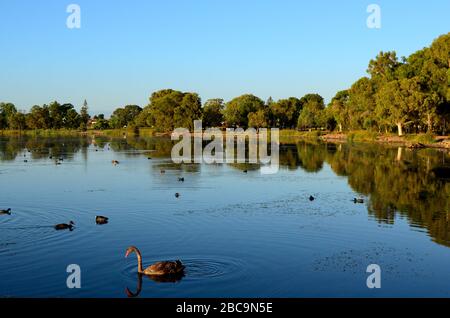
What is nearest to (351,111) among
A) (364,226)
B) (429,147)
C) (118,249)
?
(429,147)

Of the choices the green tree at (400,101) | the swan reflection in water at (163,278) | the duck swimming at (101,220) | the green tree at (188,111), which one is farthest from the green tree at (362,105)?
the swan reflection in water at (163,278)

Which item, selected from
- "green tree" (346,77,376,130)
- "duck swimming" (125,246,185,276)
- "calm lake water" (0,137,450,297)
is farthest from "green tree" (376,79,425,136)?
"duck swimming" (125,246,185,276)

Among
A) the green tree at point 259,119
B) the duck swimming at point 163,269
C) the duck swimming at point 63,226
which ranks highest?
the green tree at point 259,119

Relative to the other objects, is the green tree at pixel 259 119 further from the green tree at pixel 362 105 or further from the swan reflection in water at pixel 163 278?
the swan reflection in water at pixel 163 278

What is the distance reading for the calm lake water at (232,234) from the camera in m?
18.2

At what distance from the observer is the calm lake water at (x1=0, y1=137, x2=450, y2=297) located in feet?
59.8

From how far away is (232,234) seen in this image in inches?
1009

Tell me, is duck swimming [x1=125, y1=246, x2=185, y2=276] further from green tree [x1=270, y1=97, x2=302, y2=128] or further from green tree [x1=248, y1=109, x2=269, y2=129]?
green tree [x1=270, y1=97, x2=302, y2=128]

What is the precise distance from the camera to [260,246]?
23.4m

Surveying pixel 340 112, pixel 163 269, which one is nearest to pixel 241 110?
pixel 340 112

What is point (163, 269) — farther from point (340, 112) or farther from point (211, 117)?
point (211, 117)

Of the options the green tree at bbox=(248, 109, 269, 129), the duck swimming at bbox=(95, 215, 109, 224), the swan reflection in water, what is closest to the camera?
the swan reflection in water
